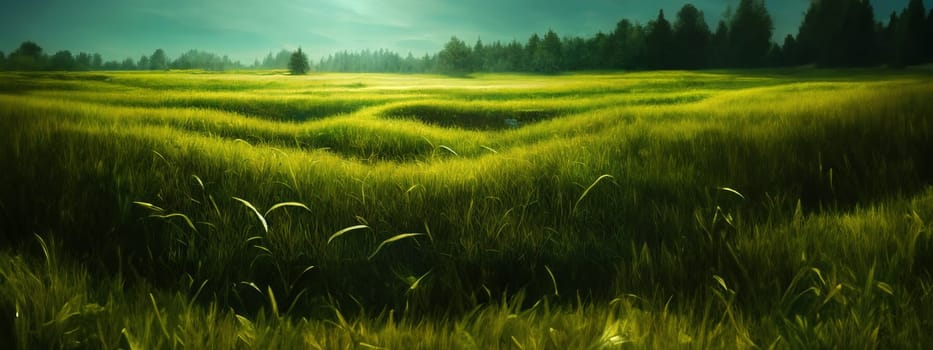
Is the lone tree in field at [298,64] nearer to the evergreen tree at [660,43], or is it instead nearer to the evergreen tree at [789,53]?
the evergreen tree at [660,43]

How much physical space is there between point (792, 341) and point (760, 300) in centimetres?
20

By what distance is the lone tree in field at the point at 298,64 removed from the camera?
476 centimetres

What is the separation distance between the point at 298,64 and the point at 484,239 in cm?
454

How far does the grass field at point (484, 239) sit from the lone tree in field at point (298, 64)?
2.40 m

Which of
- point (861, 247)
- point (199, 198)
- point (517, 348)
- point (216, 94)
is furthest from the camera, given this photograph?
point (216, 94)

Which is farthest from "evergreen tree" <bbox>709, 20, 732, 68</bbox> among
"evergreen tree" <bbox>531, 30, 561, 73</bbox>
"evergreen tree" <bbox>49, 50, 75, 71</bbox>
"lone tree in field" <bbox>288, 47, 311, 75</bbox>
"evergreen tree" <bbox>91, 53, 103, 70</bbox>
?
"evergreen tree" <bbox>49, 50, 75, 71</bbox>

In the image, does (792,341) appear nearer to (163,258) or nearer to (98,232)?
(163,258)

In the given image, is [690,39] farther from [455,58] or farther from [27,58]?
[27,58]

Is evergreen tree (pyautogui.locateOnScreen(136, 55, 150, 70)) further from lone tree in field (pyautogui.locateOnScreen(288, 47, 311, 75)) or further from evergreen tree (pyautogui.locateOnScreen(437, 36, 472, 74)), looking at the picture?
evergreen tree (pyautogui.locateOnScreen(437, 36, 472, 74))

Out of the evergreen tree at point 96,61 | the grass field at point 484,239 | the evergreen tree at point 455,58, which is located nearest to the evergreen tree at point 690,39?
the grass field at point 484,239

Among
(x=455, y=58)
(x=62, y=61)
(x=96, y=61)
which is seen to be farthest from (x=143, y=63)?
(x=455, y=58)

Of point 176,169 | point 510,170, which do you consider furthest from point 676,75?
point 176,169

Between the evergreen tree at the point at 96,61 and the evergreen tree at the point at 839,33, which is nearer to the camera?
the evergreen tree at the point at 96,61

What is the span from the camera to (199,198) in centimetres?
147
